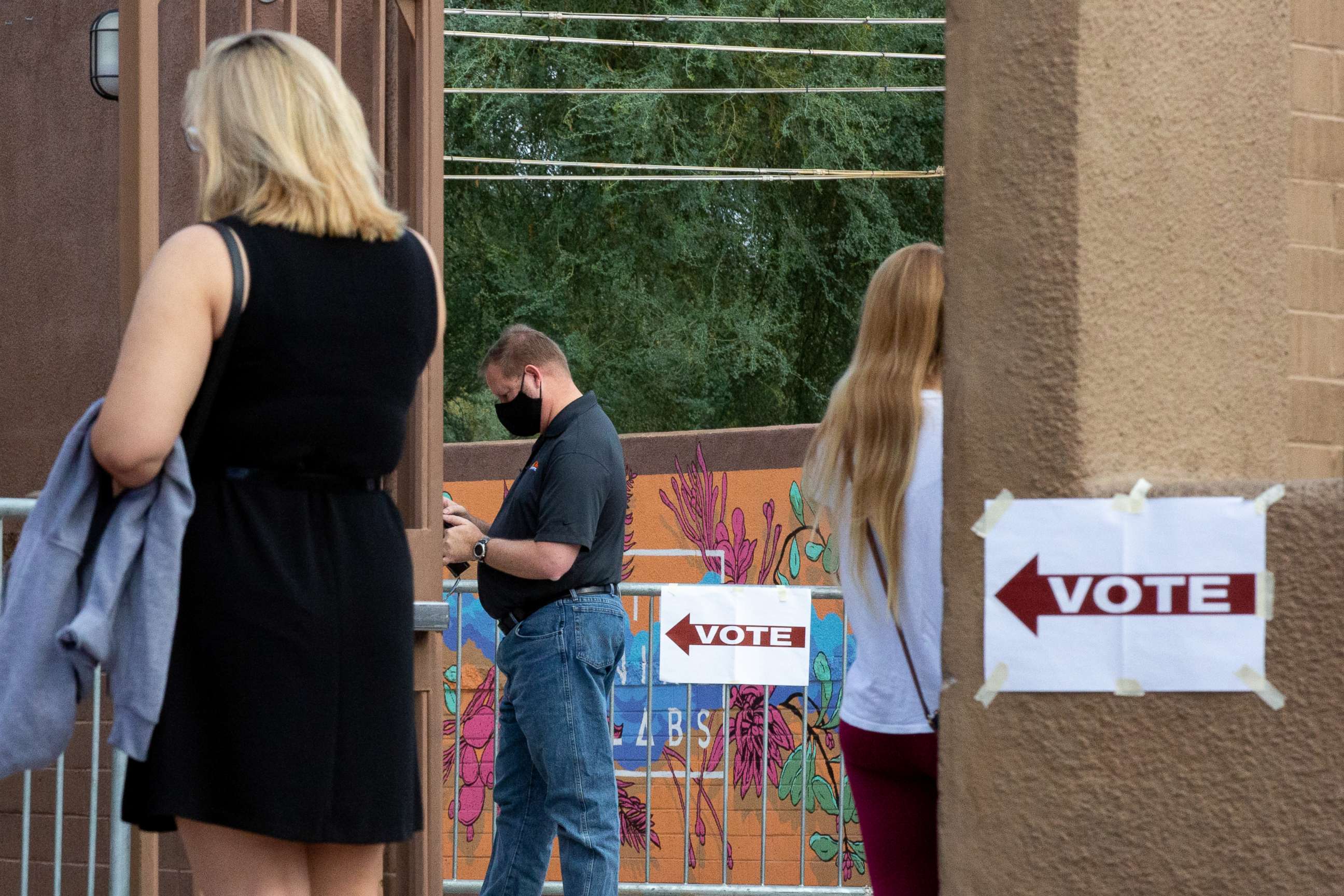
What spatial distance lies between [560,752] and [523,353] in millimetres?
1346

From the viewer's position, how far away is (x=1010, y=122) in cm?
245

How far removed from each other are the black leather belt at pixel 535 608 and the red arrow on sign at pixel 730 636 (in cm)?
180

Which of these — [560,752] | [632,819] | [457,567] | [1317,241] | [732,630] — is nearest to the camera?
[1317,241]

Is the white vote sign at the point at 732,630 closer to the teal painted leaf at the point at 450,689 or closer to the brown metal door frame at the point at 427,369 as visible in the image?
the brown metal door frame at the point at 427,369

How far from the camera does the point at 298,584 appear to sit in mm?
2338

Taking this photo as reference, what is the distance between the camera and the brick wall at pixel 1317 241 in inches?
106

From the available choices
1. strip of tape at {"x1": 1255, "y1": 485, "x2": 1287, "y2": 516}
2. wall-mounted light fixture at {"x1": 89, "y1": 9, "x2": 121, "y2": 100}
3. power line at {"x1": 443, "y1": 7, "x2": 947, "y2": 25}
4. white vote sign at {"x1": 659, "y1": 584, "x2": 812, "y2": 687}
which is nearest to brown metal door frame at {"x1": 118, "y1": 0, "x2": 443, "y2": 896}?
wall-mounted light fixture at {"x1": 89, "y1": 9, "x2": 121, "y2": 100}

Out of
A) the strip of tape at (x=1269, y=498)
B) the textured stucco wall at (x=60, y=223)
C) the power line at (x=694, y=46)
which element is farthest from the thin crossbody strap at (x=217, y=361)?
the power line at (x=694, y=46)

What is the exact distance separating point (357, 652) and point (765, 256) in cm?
1483

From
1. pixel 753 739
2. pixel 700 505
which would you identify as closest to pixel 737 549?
pixel 700 505

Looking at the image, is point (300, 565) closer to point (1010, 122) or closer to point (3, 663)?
point (3, 663)

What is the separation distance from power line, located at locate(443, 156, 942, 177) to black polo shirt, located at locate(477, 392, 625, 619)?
34.9ft

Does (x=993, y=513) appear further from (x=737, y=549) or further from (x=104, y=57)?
(x=737, y=549)

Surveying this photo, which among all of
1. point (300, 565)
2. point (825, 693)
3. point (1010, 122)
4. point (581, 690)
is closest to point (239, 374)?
point (300, 565)
